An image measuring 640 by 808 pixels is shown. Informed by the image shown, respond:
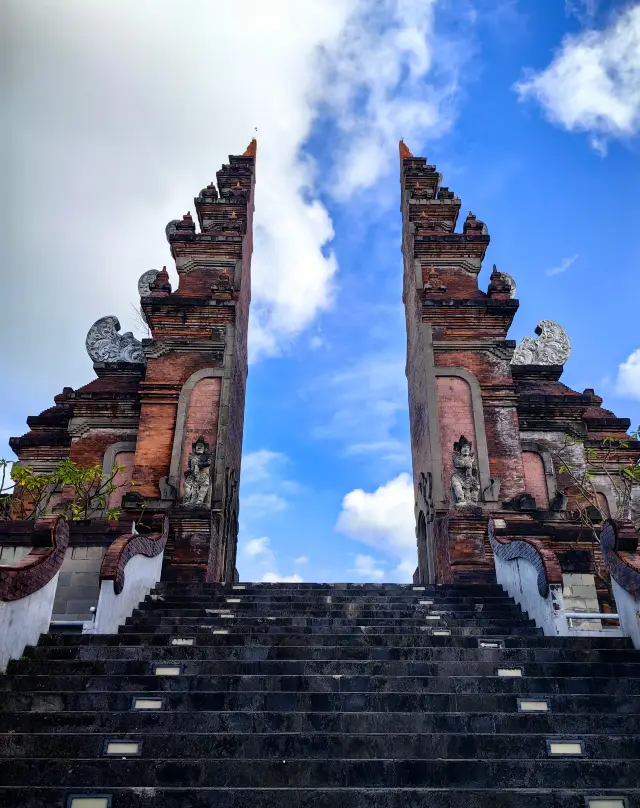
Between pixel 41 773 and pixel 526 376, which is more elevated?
pixel 526 376

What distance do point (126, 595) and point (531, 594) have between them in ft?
19.7

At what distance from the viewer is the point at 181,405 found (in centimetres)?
1795

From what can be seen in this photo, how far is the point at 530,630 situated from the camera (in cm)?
1017

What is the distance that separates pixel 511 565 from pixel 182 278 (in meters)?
13.8

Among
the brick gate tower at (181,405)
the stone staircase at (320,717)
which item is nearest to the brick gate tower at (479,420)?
the brick gate tower at (181,405)

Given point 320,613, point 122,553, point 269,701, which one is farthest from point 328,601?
point 269,701

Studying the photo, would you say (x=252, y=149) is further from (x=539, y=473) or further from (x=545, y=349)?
(x=539, y=473)

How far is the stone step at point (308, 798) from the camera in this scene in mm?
5309

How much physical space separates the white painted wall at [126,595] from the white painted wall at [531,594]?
19.2 ft

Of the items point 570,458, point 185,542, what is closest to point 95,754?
point 185,542

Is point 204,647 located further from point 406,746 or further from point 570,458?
point 570,458

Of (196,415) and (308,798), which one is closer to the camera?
(308,798)

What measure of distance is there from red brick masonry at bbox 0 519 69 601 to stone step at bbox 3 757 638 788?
8.26ft

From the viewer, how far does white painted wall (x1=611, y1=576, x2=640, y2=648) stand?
29.6ft
